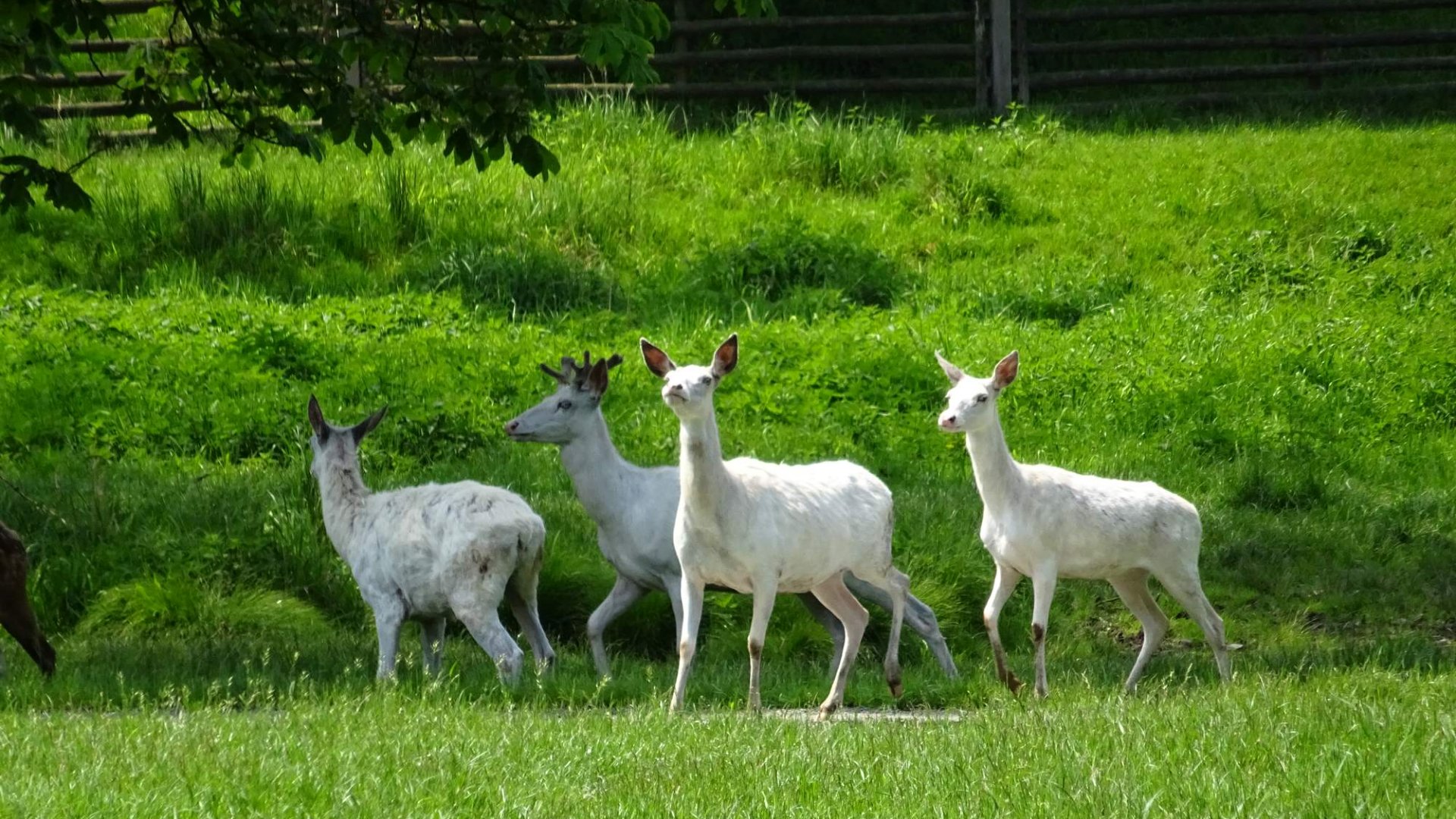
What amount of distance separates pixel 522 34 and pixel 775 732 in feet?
18.6

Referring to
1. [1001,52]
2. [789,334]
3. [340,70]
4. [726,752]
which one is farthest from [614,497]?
[1001,52]

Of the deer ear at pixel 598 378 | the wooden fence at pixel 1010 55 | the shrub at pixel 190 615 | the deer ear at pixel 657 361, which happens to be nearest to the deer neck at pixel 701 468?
the deer ear at pixel 657 361

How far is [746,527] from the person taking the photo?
354 inches

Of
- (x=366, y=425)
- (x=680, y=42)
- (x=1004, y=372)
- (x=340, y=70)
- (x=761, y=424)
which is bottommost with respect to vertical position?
(x=761, y=424)

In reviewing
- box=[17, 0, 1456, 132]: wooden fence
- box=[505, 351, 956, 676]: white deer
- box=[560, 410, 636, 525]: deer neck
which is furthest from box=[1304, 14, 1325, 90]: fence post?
box=[560, 410, 636, 525]: deer neck

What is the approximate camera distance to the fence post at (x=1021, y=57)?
22.6 m

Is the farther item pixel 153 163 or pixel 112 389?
pixel 153 163

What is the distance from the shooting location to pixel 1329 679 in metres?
8.66

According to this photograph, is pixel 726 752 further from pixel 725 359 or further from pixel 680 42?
pixel 680 42

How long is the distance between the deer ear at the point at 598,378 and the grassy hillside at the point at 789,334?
144cm

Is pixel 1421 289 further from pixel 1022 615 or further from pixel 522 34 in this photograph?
pixel 522 34

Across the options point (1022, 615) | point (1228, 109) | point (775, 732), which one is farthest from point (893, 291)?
point (775, 732)

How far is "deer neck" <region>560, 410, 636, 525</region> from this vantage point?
1081 cm

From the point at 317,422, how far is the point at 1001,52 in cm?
1383
